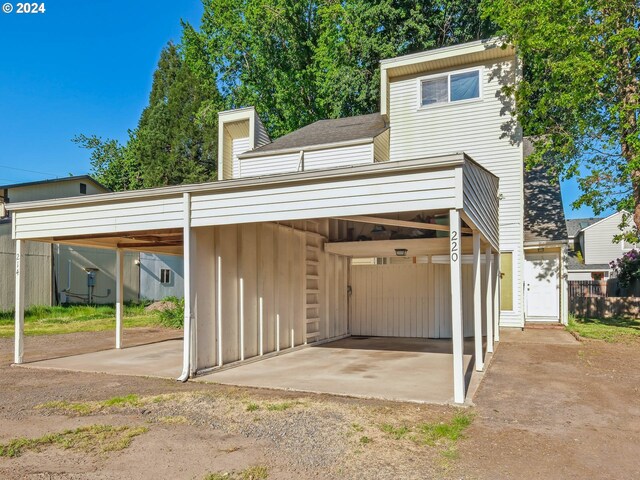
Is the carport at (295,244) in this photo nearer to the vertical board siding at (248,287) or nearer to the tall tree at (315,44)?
the vertical board siding at (248,287)

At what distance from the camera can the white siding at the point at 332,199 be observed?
5250mm

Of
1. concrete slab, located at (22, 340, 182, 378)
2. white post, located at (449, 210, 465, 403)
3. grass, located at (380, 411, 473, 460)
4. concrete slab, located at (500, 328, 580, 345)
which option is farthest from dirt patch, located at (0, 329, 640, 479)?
concrete slab, located at (500, 328, 580, 345)

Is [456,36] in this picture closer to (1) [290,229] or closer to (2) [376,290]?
(2) [376,290]

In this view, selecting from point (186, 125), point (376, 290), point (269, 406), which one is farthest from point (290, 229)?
point (186, 125)

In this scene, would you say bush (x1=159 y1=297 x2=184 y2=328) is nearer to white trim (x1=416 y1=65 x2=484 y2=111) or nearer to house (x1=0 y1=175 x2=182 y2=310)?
house (x1=0 y1=175 x2=182 y2=310)

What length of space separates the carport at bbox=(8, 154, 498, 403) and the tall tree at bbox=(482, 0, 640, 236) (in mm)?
4763

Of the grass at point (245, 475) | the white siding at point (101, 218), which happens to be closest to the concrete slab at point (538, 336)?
the white siding at point (101, 218)

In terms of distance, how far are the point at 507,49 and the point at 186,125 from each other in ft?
65.0

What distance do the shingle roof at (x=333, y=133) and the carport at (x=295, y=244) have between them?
11.1 feet

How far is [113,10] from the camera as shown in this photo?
51.9 ft

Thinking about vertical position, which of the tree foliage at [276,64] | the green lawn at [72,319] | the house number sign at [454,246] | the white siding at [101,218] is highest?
the tree foliage at [276,64]

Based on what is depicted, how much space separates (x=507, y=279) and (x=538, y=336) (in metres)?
1.82

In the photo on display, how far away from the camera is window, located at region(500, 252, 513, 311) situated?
12.3m

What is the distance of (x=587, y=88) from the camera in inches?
476
